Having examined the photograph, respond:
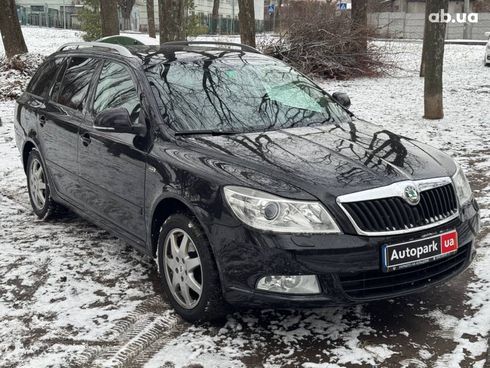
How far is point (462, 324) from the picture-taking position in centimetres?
383

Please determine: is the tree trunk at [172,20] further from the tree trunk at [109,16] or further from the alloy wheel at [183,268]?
the alloy wheel at [183,268]

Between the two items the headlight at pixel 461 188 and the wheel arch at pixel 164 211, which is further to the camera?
→ the headlight at pixel 461 188

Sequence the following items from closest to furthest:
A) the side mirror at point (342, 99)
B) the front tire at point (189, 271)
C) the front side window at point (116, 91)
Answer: the front tire at point (189, 271)
the front side window at point (116, 91)
the side mirror at point (342, 99)

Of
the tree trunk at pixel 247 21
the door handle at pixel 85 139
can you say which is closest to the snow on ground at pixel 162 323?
the door handle at pixel 85 139

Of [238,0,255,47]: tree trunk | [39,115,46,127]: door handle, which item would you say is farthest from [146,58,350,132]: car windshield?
[238,0,255,47]: tree trunk

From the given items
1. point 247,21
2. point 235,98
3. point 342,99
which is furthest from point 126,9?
point 235,98

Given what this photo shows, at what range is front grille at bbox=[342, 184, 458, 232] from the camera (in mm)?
3391

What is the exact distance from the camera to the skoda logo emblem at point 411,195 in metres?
3.51

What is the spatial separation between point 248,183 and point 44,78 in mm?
3458

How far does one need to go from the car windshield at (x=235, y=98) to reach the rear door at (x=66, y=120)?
3.03ft

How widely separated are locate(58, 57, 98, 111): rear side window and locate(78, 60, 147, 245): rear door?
0.22 meters

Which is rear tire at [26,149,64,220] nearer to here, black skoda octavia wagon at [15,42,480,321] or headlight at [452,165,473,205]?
black skoda octavia wagon at [15,42,480,321]

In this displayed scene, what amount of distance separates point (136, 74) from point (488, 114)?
29.2 ft

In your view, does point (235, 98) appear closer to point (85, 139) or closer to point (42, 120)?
point (85, 139)
